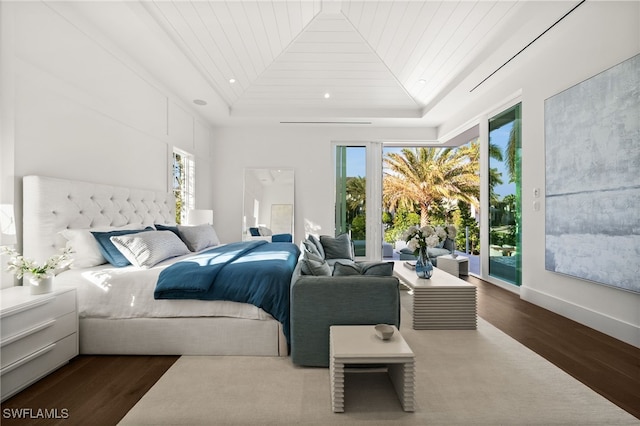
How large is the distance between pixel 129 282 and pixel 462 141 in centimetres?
695

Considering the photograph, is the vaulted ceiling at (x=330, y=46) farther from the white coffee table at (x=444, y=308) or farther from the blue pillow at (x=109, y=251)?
the white coffee table at (x=444, y=308)

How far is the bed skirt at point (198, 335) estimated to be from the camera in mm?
2270

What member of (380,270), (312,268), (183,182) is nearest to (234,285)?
(312,268)

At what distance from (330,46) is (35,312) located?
12.8ft

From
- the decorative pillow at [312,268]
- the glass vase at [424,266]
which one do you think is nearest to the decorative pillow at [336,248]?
the glass vase at [424,266]

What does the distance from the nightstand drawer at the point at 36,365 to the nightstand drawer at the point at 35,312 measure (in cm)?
18

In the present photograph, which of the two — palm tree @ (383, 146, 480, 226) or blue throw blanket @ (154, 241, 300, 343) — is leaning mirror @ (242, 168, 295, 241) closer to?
blue throw blanket @ (154, 241, 300, 343)

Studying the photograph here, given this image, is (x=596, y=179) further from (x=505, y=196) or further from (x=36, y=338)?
(x=36, y=338)

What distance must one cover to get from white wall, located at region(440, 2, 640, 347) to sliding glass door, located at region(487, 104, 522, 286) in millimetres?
228

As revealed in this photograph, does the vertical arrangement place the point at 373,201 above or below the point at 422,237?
above

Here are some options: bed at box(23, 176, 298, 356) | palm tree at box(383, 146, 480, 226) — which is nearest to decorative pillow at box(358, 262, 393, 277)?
bed at box(23, 176, 298, 356)

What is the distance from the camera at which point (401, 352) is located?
1.62m

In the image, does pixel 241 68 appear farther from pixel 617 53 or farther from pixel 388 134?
pixel 617 53

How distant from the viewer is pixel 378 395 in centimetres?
180
